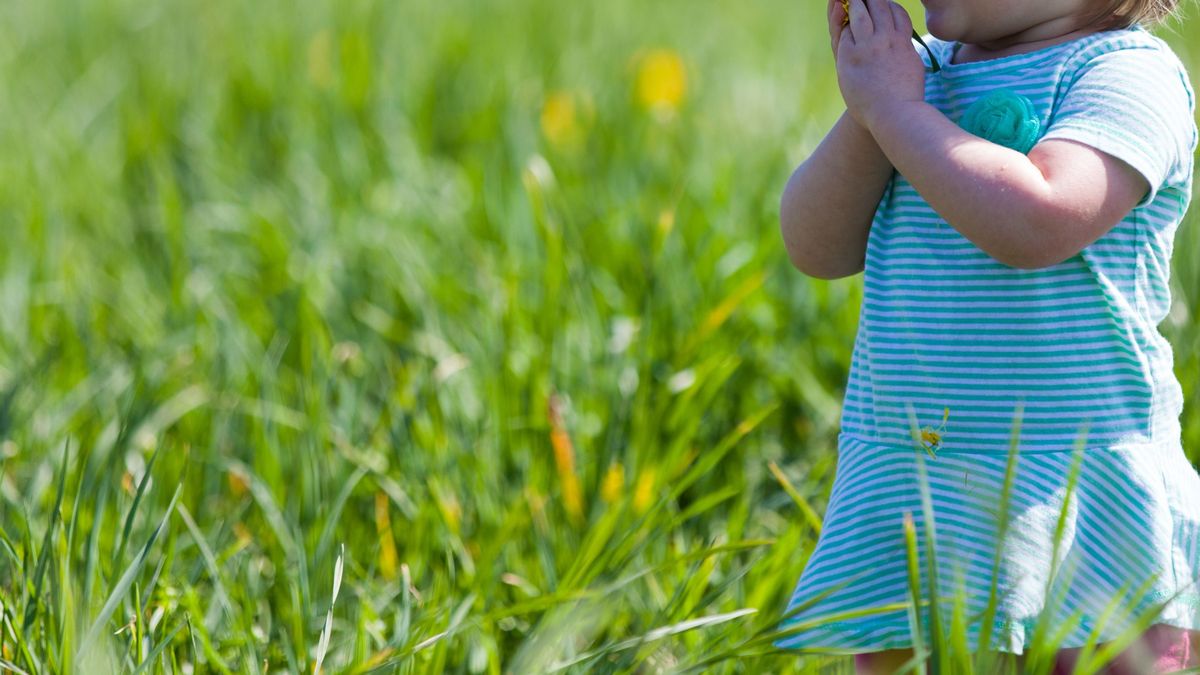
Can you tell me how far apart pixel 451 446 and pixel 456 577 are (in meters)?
0.26

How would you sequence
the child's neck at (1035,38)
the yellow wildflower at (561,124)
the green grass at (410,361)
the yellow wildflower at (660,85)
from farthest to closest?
the yellow wildflower at (660,85) < the yellow wildflower at (561,124) < the green grass at (410,361) < the child's neck at (1035,38)

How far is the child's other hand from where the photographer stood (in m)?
1.34

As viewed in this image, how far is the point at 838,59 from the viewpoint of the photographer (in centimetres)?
141

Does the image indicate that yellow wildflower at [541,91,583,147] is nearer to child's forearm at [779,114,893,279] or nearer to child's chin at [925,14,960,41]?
child's forearm at [779,114,893,279]

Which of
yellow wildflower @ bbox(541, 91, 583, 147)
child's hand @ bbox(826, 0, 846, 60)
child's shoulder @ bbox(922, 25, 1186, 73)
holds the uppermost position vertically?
child's hand @ bbox(826, 0, 846, 60)

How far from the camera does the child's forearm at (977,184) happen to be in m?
1.25

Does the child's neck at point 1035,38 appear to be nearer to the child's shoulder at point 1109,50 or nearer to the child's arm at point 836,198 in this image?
the child's shoulder at point 1109,50

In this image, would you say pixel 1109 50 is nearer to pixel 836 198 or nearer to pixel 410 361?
pixel 836 198

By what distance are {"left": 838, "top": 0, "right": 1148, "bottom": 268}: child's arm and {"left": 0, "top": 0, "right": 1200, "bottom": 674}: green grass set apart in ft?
1.52

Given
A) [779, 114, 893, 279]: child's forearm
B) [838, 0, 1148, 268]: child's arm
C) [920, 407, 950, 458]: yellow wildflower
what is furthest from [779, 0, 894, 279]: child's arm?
[920, 407, 950, 458]: yellow wildflower

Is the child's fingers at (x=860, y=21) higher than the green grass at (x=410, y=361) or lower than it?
higher

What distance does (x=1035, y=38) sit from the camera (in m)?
1.38

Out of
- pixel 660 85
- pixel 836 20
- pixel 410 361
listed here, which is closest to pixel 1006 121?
pixel 836 20

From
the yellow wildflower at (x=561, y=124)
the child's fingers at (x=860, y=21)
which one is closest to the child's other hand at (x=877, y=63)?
the child's fingers at (x=860, y=21)
